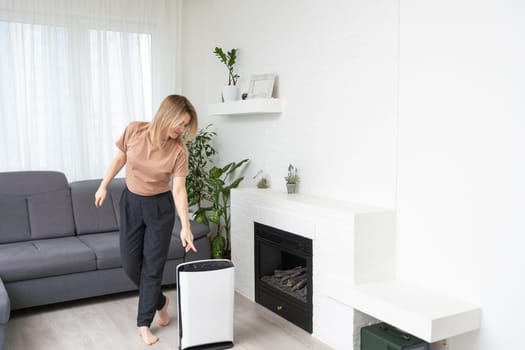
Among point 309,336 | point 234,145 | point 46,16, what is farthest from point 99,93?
point 309,336

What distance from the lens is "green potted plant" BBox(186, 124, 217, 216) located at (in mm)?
4723

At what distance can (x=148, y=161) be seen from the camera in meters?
3.05

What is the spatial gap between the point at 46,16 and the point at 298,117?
227 centimetres

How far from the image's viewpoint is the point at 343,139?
333 centimetres

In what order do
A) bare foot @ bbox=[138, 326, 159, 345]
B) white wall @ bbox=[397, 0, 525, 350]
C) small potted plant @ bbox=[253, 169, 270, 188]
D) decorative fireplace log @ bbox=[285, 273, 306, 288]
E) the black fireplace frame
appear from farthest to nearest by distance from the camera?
small potted plant @ bbox=[253, 169, 270, 188], decorative fireplace log @ bbox=[285, 273, 306, 288], the black fireplace frame, bare foot @ bbox=[138, 326, 159, 345], white wall @ bbox=[397, 0, 525, 350]

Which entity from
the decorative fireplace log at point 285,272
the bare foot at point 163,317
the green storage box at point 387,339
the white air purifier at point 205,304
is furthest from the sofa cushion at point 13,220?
the green storage box at point 387,339

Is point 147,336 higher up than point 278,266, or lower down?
lower down

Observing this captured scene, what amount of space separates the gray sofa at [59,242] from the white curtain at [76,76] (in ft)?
0.94

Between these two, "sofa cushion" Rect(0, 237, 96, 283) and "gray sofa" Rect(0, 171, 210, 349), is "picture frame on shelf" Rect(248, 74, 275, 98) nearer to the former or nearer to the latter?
"gray sofa" Rect(0, 171, 210, 349)

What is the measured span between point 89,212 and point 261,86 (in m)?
1.68

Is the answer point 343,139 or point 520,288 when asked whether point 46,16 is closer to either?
point 343,139

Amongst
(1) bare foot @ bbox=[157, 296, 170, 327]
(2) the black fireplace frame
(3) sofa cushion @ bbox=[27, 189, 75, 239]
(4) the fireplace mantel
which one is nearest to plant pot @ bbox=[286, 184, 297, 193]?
(4) the fireplace mantel

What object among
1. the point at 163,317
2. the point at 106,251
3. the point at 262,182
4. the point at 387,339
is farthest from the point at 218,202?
the point at 387,339

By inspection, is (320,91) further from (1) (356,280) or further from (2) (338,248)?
(1) (356,280)
